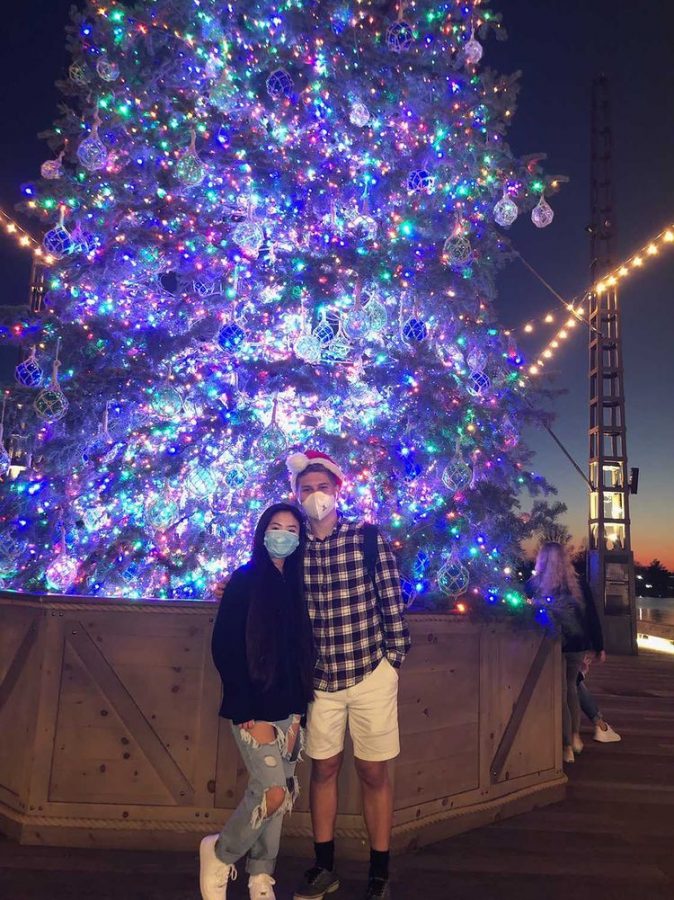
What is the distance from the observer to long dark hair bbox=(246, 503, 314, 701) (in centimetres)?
232

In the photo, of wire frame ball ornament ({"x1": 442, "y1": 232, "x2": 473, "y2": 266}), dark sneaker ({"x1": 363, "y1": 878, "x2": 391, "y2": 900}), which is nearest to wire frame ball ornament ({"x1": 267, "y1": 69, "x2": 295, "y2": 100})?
wire frame ball ornament ({"x1": 442, "y1": 232, "x2": 473, "y2": 266})

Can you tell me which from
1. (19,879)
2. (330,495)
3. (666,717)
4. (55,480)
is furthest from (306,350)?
(666,717)

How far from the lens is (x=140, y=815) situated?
308cm

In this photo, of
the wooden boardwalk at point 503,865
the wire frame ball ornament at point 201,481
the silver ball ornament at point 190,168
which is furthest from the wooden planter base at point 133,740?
the silver ball ornament at point 190,168

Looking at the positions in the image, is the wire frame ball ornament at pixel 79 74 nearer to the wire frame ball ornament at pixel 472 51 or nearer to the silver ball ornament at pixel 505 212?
the wire frame ball ornament at pixel 472 51

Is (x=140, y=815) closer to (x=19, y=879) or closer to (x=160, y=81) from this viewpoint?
(x=19, y=879)

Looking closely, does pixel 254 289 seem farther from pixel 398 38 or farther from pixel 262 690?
pixel 262 690

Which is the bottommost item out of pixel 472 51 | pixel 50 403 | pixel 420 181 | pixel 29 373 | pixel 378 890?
A: pixel 378 890

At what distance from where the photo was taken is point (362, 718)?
2.60 metres

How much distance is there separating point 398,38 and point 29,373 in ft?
11.8

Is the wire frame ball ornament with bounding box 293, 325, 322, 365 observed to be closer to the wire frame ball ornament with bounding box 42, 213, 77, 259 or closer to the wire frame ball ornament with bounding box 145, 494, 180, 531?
the wire frame ball ornament with bounding box 145, 494, 180, 531

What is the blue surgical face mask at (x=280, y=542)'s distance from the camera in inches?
98.0

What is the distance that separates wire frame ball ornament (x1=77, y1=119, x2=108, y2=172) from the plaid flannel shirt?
3.29 metres

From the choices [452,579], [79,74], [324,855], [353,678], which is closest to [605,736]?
[452,579]
